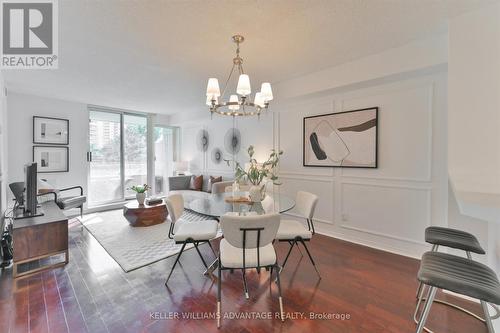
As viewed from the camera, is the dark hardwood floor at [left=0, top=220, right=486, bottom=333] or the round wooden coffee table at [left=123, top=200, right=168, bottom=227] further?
the round wooden coffee table at [left=123, top=200, right=168, bottom=227]

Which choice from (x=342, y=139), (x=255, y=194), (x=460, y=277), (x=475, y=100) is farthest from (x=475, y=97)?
(x=255, y=194)

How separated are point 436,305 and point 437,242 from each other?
2.10ft

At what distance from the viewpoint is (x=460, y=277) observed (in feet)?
3.94

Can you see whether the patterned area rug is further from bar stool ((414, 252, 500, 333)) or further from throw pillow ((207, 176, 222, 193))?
bar stool ((414, 252, 500, 333))

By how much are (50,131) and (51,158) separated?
59 cm

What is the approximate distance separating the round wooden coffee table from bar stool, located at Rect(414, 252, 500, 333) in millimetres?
3656

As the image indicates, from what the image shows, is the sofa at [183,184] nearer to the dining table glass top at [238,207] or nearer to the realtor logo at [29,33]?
the dining table glass top at [238,207]

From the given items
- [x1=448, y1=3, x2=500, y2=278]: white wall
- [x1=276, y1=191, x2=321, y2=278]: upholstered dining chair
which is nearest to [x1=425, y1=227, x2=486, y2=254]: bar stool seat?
[x1=448, y1=3, x2=500, y2=278]: white wall

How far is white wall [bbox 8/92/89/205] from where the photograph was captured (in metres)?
4.21

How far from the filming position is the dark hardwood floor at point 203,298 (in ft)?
5.51

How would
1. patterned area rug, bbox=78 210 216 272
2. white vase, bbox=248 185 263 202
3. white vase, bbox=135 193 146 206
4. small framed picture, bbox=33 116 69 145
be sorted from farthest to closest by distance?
small framed picture, bbox=33 116 69 145 < white vase, bbox=135 193 146 206 < patterned area rug, bbox=78 210 216 272 < white vase, bbox=248 185 263 202

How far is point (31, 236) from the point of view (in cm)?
246

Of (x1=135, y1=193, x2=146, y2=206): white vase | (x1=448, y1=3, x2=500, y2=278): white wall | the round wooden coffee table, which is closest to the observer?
(x1=448, y1=3, x2=500, y2=278): white wall

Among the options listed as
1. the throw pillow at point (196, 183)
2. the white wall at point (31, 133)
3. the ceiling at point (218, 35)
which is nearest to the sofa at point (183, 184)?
the throw pillow at point (196, 183)
